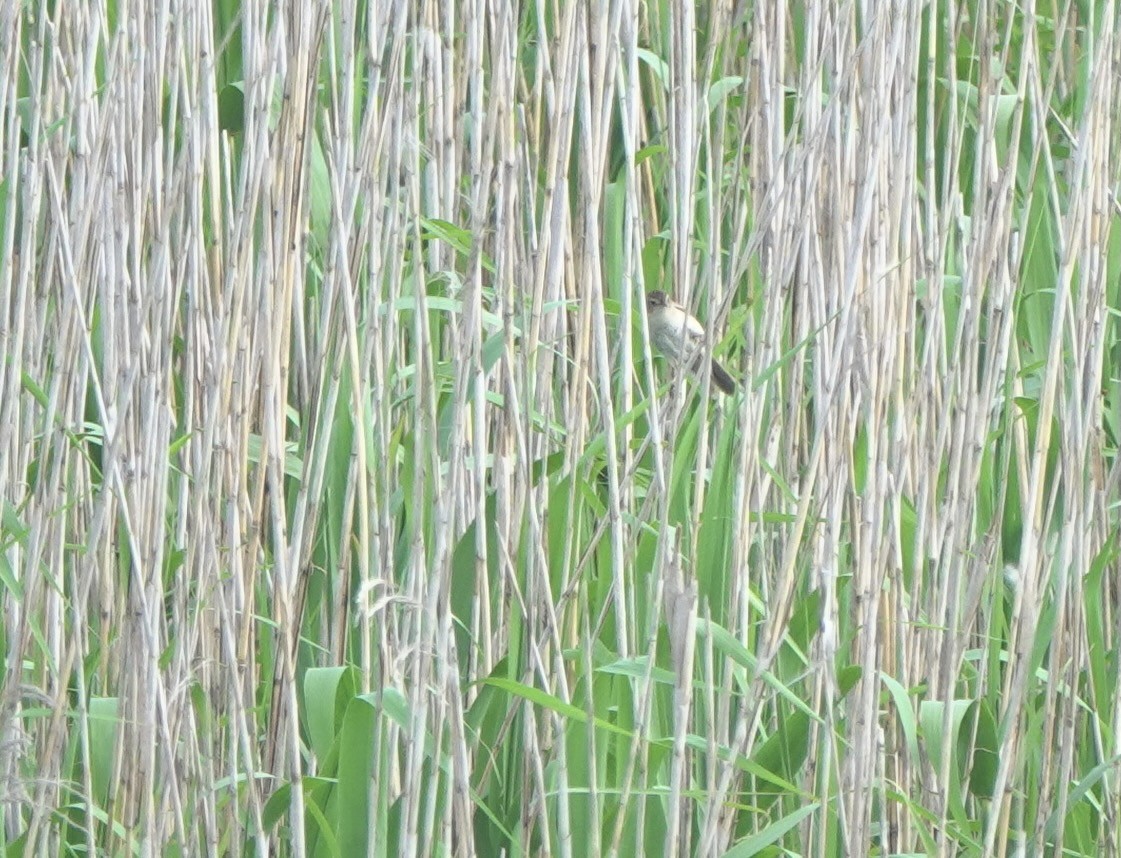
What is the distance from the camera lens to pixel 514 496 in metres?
1.62

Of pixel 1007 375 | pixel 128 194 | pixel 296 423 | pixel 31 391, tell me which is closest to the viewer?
pixel 128 194

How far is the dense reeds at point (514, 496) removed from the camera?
1.44 metres

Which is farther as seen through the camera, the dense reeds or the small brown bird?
the small brown bird

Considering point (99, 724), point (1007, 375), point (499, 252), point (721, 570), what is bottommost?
point (99, 724)

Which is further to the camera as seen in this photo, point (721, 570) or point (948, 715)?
point (721, 570)

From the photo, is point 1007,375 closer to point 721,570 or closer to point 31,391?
point 721,570

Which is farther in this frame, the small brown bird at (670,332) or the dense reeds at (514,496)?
the small brown bird at (670,332)

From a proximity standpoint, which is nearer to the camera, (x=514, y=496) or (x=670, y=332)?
(x=514, y=496)

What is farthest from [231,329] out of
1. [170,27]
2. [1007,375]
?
[1007,375]

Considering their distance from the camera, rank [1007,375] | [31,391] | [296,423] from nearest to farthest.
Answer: [31,391]
[1007,375]
[296,423]

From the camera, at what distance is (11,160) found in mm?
1715

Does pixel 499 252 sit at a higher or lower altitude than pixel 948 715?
higher

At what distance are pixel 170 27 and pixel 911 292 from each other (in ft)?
2.61

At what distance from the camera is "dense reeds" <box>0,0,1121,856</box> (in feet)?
4.71
